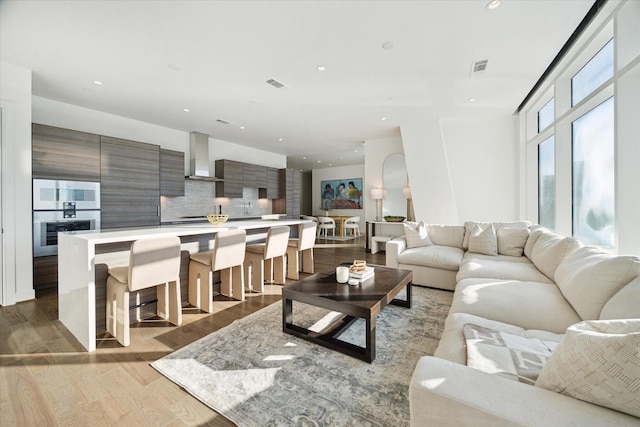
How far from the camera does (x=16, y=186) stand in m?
3.17

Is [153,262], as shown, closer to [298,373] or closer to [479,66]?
[298,373]

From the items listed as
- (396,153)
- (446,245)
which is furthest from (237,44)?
(396,153)

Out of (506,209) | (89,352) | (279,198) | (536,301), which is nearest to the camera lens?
(536,301)

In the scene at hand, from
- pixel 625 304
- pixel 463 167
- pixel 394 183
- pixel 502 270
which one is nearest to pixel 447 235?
pixel 502 270

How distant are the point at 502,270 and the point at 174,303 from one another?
337 centimetres

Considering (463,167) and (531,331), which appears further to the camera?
(463,167)

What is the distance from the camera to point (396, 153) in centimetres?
679

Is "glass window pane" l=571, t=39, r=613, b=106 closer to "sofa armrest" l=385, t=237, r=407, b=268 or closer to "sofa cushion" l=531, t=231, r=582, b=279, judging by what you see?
"sofa cushion" l=531, t=231, r=582, b=279

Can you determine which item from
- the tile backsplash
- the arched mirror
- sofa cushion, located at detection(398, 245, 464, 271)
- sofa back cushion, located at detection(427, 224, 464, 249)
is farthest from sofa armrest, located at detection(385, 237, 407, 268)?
the tile backsplash

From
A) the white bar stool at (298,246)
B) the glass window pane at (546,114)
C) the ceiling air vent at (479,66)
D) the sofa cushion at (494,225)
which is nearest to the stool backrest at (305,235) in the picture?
the white bar stool at (298,246)

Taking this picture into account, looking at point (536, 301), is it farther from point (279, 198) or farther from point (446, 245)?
point (279, 198)

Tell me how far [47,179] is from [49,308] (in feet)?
6.15

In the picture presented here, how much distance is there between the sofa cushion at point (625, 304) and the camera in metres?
1.27

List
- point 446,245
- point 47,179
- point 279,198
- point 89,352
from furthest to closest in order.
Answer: point 279,198 < point 446,245 < point 47,179 < point 89,352
